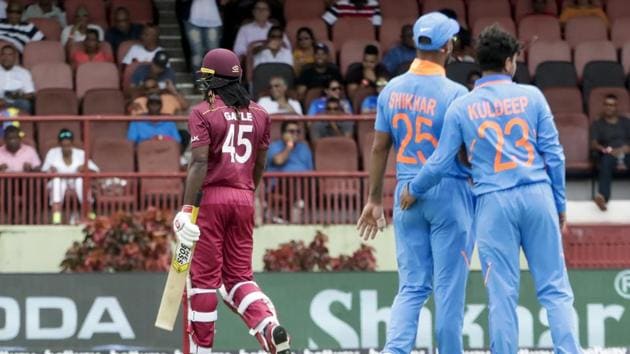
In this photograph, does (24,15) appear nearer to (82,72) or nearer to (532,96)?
(82,72)

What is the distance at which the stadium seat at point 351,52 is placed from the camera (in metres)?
21.3

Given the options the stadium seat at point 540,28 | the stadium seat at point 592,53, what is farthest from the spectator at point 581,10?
the stadium seat at point 592,53

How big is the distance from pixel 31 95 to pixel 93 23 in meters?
1.94

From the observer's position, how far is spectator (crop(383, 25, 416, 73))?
21156 mm

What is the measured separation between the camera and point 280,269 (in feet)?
56.4

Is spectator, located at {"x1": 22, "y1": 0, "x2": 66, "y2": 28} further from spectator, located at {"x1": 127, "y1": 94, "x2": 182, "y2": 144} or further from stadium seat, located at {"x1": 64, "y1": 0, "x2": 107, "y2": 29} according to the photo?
spectator, located at {"x1": 127, "y1": 94, "x2": 182, "y2": 144}

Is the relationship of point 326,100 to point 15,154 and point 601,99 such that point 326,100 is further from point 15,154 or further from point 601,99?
point 15,154

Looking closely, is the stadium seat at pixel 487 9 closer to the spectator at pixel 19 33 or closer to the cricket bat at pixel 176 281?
the spectator at pixel 19 33

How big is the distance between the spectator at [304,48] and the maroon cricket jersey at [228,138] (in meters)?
8.92

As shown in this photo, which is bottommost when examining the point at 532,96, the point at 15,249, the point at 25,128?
the point at 15,249

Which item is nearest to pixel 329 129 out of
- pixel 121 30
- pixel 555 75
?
pixel 555 75

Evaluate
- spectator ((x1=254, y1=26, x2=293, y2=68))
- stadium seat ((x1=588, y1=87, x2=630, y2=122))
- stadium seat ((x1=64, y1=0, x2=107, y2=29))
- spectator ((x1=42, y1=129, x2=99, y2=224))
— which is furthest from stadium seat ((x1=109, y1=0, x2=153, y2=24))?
stadium seat ((x1=588, y1=87, x2=630, y2=122))

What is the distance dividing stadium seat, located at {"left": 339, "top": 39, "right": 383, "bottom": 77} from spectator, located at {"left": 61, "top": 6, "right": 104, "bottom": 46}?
10.1 feet

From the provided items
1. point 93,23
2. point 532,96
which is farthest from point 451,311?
point 93,23
